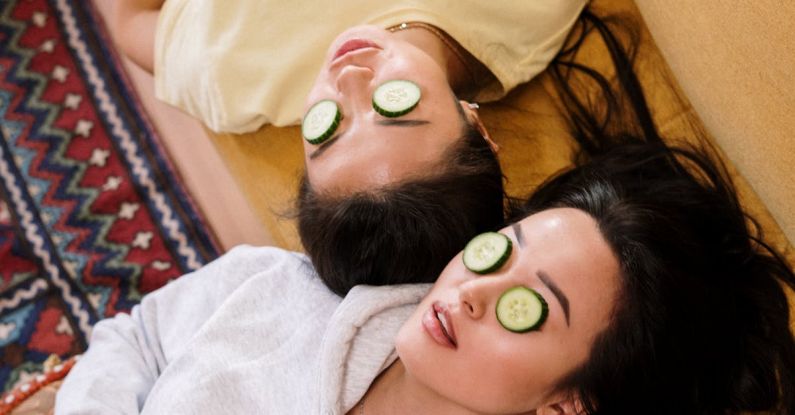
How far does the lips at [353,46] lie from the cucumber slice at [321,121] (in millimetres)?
112

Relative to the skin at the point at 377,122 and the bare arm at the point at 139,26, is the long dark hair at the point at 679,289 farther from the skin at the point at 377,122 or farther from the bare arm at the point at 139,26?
the bare arm at the point at 139,26

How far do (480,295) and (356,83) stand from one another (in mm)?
448

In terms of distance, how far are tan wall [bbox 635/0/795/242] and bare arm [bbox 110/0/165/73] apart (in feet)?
3.86

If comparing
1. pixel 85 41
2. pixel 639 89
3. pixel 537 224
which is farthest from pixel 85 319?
pixel 639 89

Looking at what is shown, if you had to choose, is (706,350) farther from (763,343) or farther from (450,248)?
(450,248)

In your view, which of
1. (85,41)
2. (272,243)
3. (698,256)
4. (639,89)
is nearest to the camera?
(698,256)

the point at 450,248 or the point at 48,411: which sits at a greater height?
the point at 450,248

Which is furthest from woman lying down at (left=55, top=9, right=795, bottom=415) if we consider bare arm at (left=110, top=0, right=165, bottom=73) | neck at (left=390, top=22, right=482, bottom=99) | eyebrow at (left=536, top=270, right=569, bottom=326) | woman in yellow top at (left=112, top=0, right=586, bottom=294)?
bare arm at (left=110, top=0, right=165, bottom=73)

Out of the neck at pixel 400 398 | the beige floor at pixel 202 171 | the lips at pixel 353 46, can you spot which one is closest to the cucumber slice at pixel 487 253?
the neck at pixel 400 398

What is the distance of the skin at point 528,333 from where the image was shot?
1098mm

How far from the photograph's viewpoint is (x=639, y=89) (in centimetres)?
158

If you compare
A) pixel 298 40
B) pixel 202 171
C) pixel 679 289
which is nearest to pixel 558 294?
pixel 679 289

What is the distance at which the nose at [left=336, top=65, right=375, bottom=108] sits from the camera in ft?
4.29

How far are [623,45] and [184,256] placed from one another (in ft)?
4.13
